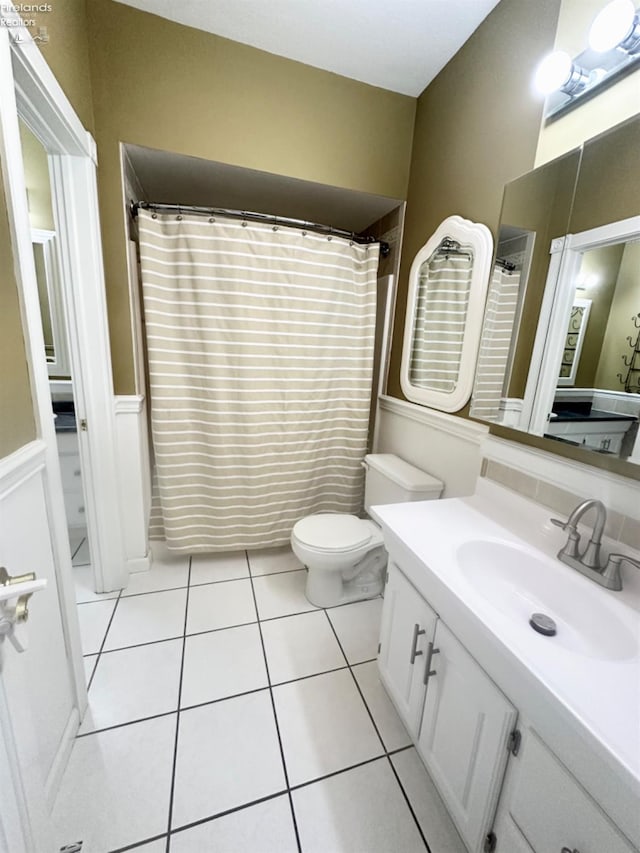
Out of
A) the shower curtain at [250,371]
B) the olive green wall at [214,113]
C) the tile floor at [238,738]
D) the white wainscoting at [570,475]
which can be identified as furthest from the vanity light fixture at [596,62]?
the tile floor at [238,738]

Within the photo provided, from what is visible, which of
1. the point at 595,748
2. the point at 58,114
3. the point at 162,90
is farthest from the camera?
the point at 162,90

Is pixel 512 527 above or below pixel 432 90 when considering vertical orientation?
below

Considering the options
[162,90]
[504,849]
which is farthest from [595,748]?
[162,90]

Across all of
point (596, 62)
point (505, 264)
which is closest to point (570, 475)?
point (505, 264)

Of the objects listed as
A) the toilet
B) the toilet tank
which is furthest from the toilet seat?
the toilet tank

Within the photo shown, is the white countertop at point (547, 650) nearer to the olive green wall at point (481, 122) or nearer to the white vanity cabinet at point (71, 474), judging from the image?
the olive green wall at point (481, 122)

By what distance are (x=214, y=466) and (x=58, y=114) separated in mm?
1483

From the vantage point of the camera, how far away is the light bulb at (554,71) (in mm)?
984

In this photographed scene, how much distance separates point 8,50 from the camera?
759 mm

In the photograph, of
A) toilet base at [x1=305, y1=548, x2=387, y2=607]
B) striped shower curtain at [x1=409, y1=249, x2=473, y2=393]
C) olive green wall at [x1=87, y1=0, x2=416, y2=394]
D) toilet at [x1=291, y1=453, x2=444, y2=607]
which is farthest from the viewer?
toilet base at [x1=305, y1=548, x2=387, y2=607]

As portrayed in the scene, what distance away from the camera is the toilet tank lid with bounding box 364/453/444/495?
156 centimetres

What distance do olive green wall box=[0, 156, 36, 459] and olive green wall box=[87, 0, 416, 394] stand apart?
2.65 feet

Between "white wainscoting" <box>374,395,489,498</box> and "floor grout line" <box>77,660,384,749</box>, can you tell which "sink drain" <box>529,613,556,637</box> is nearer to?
"white wainscoting" <box>374,395,489,498</box>

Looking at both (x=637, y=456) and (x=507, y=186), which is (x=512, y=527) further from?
(x=507, y=186)
